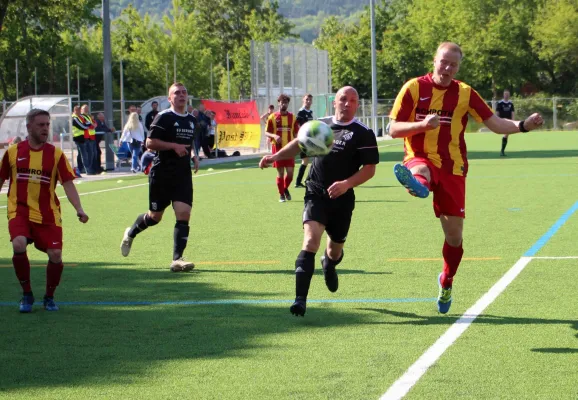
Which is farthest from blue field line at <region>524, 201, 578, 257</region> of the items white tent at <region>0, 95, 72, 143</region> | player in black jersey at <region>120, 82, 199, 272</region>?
white tent at <region>0, 95, 72, 143</region>

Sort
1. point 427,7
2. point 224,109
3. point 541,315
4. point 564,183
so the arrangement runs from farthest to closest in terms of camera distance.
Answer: point 427,7
point 224,109
point 564,183
point 541,315

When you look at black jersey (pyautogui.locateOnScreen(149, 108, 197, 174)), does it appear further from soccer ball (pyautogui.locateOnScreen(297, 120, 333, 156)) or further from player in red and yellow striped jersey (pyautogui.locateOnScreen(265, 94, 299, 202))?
player in red and yellow striped jersey (pyautogui.locateOnScreen(265, 94, 299, 202))

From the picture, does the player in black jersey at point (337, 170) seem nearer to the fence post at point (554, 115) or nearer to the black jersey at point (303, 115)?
the black jersey at point (303, 115)

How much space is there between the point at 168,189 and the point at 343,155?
3374 millimetres

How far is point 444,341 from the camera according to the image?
23.9ft

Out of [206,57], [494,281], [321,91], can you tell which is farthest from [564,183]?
[206,57]

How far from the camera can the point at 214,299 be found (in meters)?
9.34

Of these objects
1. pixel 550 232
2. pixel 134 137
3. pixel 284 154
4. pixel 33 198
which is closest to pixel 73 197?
pixel 33 198

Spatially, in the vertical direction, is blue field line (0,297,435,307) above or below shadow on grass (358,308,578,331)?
above

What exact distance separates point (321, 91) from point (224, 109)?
15052 millimetres

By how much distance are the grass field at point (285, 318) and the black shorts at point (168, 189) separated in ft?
2.43

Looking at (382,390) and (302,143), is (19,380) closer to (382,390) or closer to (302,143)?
(382,390)

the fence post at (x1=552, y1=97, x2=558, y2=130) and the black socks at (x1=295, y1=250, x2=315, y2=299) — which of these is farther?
the fence post at (x1=552, y1=97, x2=558, y2=130)

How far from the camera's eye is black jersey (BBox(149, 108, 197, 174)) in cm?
1116
